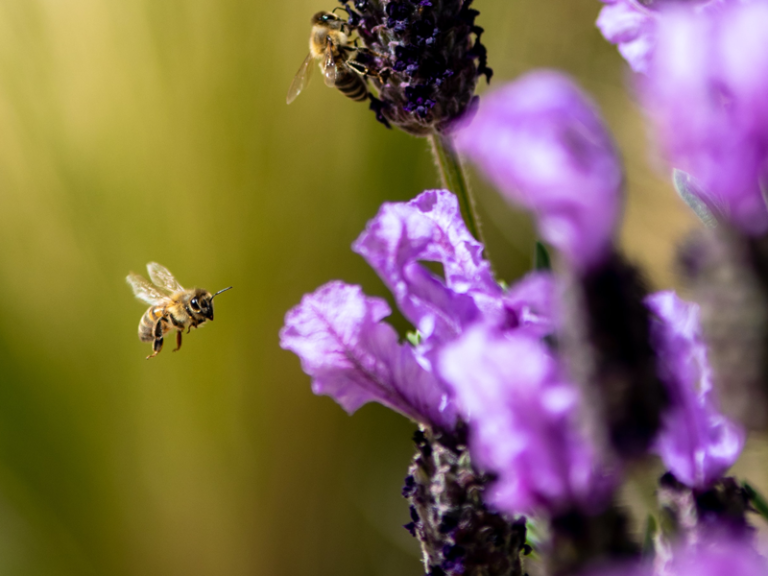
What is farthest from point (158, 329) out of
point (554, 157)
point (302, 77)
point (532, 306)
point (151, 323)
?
point (554, 157)

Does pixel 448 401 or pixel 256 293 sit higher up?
pixel 448 401

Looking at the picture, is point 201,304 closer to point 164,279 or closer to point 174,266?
point 164,279

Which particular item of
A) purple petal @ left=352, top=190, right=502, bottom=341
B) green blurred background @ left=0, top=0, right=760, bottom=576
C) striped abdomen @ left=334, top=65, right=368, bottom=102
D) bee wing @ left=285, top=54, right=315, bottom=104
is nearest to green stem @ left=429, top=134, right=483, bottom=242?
purple petal @ left=352, top=190, right=502, bottom=341

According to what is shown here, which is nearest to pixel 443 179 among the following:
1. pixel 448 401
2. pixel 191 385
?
pixel 448 401

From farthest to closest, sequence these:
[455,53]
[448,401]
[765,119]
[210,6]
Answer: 1. [210,6]
2. [455,53]
3. [448,401]
4. [765,119]

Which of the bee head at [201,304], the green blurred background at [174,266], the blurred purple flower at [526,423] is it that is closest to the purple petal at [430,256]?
the blurred purple flower at [526,423]

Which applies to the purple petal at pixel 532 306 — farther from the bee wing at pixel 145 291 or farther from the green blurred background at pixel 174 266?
the green blurred background at pixel 174 266

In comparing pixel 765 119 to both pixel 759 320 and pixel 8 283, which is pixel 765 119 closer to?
pixel 759 320
